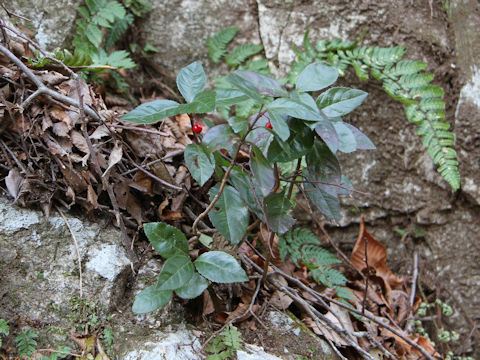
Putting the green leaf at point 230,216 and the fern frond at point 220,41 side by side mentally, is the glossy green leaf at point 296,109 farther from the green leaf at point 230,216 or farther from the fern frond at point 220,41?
the fern frond at point 220,41

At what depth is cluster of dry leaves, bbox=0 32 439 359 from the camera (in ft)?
6.01

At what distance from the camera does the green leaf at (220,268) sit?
4.86ft

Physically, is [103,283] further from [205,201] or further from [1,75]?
[1,75]

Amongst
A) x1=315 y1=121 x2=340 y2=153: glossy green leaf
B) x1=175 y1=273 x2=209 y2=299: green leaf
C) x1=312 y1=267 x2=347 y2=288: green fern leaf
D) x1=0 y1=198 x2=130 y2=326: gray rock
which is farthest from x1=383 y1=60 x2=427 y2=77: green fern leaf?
x1=0 y1=198 x2=130 y2=326: gray rock

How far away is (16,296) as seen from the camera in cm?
160

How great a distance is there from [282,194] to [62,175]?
1049 mm

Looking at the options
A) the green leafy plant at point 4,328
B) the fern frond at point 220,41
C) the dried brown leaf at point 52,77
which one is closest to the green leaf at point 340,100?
the dried brown leaf at point 52,77

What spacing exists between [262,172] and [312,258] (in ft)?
3.90

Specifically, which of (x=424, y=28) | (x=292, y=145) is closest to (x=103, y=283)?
(x=292, y=145)

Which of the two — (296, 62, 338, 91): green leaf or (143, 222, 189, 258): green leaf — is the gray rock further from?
(296, 62, 338, 91): green leaf

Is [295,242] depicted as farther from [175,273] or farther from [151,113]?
[151,113]

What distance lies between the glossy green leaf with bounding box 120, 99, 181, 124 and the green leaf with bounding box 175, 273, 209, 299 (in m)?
0.62

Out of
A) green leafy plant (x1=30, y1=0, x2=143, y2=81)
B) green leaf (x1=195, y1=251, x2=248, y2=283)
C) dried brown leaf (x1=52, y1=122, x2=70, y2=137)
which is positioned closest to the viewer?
green leaf (x1=195, y1=251, x2=248, y2=283)

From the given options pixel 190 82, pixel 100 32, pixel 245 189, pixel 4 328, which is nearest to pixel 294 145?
pixel 245 189
